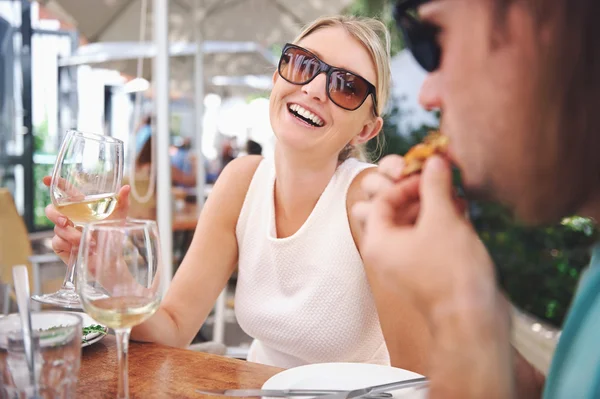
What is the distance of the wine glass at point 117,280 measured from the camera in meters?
0.85

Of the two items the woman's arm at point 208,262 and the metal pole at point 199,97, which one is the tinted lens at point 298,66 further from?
Answer: the metal pole at point 199,97

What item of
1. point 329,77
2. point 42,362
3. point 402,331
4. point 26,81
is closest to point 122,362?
point 42,362

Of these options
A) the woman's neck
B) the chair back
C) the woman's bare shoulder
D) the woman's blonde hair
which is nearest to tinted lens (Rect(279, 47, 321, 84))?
the woman's blonde hair

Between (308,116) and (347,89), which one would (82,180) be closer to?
(308,116)

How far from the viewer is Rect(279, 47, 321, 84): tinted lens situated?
1.67 metres

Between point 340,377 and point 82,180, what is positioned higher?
point 82,180

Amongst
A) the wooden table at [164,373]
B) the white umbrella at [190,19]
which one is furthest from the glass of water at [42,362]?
the white umbrella at [190,19]

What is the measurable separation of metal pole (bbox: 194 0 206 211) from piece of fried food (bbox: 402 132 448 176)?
3719 mm

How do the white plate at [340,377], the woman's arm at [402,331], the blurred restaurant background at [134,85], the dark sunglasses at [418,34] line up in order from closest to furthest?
the dark sunglasses at [418,34]
the white plate at [340,377]
the woman's arm at [402,331]
the blurred restaurant background at [134,85]

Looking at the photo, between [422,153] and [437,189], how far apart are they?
0.51 feet

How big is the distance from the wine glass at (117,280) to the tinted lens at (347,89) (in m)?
0.91

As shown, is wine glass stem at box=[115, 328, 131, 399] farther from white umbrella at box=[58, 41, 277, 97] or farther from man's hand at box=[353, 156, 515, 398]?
white umbrella at box=[58, 41, 277, 97]

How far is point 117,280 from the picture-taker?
34.2 inches

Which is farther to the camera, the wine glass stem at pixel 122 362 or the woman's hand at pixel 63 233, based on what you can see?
the woman's hand at pixel 63 233
